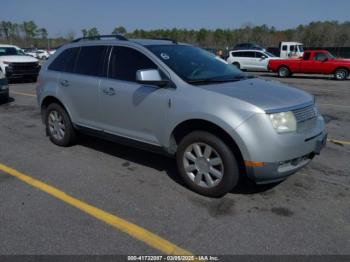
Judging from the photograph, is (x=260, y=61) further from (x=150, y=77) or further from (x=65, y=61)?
(x=150, y=77)

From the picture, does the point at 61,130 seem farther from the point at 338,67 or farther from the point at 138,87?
the point at 338,67

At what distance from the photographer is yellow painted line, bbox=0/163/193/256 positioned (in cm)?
307

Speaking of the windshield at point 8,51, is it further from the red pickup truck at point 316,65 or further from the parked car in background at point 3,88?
the red pickup truck at point 316,65

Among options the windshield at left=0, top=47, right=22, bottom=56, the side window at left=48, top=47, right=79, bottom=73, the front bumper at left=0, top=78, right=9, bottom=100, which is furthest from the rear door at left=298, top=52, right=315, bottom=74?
the side window at left=48, top=47, right=79, bottom=73

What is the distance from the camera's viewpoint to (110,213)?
3.67 m

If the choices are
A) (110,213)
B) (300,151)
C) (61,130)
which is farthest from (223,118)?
(61,130)

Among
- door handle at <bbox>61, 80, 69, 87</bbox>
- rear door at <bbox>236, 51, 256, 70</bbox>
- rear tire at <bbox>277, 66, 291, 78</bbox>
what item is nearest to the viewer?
door handle at <bbox>61, 80, 69, 87</bbox>

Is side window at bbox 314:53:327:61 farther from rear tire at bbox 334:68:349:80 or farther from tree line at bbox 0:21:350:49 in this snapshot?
tree line at bbox 0:21:350:49

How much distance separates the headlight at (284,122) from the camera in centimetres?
353

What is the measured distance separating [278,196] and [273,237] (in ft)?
3.01

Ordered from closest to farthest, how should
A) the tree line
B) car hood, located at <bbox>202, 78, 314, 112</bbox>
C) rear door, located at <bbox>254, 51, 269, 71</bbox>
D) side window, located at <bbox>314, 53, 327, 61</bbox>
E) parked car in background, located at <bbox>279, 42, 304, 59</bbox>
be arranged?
car hood, located at <bbox>202, 78, 314, 112</bbox> → side window, located at <bbox>314, 53, 327, 61</bbox> → rear door, located at <bbox>254, 51, 269, 71</bbox> → parked car in background, located at <bbox>279, 42, 304, 59</bbox> → the tree line

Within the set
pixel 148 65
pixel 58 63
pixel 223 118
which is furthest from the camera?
pixel 58 63

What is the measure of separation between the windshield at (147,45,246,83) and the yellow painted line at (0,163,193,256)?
1.81 meters

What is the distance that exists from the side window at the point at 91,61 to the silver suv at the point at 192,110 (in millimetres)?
16
